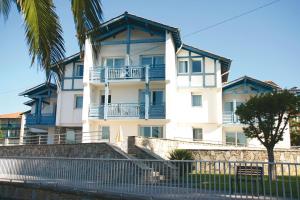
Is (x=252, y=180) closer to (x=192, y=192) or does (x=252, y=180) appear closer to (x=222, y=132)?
(x=192, y=192)

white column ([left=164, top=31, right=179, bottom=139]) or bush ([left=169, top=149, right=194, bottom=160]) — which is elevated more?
white column ([left=164, top=31, right=179, bottom=139])

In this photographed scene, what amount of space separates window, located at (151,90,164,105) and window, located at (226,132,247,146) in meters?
7.02

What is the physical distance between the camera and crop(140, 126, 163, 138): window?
2552cm

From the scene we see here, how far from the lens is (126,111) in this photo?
25.4 m

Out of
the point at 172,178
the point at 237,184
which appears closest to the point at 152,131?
the point at 172,178

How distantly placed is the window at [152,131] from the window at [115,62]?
5.71 metres

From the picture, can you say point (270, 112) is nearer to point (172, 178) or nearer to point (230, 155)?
point (230, 155)

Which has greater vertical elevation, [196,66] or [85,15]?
[196,66]

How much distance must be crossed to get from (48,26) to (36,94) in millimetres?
27983

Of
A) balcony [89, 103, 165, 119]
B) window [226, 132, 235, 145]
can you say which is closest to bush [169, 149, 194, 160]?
balcony [89, 103, 165, 119]

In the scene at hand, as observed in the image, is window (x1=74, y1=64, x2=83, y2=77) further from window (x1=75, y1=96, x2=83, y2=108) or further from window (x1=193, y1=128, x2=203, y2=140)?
window (x1=193, y1=128, x2=203, y2=140)

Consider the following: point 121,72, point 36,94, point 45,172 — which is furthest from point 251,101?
point 36,94

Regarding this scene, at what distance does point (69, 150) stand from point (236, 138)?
1518cm

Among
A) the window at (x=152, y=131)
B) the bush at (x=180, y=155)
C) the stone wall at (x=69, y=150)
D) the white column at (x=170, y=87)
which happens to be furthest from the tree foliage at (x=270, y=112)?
the window at (x=152, y=131)
